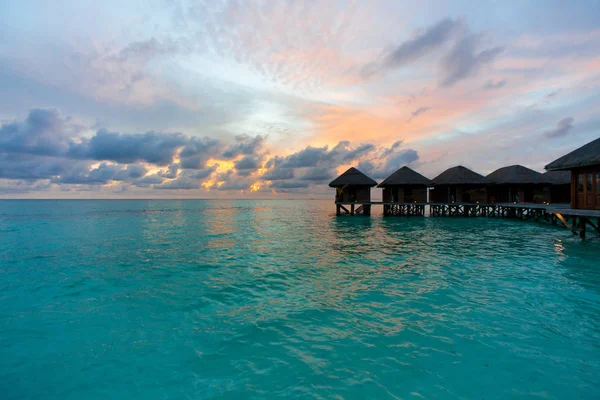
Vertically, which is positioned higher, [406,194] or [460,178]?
[460,178]

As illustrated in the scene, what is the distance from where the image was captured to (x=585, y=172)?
52.2 feet

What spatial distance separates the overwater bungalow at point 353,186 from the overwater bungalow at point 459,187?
830 cm

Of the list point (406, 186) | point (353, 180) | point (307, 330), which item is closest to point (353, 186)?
point (353, 180)

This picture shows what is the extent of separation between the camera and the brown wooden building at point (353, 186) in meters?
35.8

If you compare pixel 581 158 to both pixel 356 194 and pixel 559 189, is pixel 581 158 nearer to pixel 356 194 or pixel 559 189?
pixel 356 194

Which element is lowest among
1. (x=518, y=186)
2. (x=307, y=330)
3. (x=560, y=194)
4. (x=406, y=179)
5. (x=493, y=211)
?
(x=307, y=330)

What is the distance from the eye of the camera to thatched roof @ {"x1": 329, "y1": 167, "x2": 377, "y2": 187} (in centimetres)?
3556

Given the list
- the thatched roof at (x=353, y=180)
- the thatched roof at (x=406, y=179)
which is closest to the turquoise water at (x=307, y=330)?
the thatched roof at (x=406, y=179)

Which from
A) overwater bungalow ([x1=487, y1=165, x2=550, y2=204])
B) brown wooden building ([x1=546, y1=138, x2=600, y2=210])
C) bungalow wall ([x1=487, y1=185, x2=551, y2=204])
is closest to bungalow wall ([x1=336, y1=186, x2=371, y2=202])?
overwater bungalow ([x1=487, y1=165, x2=550, y2=204])

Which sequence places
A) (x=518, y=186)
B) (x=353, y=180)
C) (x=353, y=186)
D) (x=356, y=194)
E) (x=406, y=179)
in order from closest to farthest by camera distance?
(x=518, y=186) → (x=406, y=179) → (x=353, y=180) → (x=353, y=186) → (x=356, y=194)

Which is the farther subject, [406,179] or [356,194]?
[356,194]

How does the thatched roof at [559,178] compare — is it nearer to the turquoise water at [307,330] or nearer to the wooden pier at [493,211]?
the wooden pier at [493,211]

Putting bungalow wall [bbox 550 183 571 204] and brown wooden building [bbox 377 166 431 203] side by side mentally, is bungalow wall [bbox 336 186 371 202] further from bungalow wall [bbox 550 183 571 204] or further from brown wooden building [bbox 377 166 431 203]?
bungalow wall [bbox 550 183 571 204]

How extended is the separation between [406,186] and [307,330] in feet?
110
